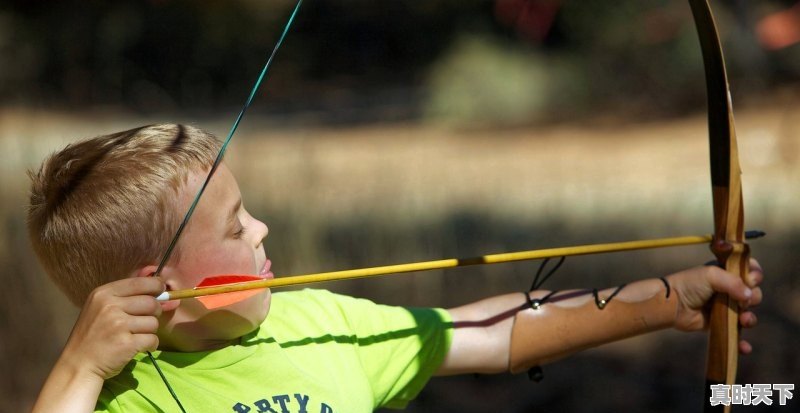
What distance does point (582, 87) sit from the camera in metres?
5.75

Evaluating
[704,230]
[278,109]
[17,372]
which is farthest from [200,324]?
[278,109]

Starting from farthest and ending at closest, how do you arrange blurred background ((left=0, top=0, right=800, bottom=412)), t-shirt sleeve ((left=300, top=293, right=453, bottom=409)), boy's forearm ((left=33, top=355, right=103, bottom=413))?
blurred background ((left=0, top=0, right=800, bottom=412)), t-shirt sleeve ((left=300, top=293, right=453, bottom=409)), boy's forearm ((left=33, top=355, right=103, bottom=413))

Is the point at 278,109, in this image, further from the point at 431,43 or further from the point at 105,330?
the point at 105,330

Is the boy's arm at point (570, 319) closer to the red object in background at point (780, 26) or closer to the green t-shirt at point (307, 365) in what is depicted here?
the green t-shirt at point (307, 365)

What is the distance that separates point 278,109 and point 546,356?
153 inches

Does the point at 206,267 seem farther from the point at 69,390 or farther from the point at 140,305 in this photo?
the point at 69,390

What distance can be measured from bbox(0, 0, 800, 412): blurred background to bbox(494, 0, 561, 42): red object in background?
12mm

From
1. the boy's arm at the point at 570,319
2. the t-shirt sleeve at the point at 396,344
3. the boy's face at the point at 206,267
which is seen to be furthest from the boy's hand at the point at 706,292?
the boy's face at the point at 206,267

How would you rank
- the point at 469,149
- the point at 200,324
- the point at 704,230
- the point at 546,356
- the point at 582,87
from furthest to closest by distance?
1. the point at 582,87
2. the point at 469,149
3. the point at 704,230
4. the point at 546,356
5. the point at 200,324

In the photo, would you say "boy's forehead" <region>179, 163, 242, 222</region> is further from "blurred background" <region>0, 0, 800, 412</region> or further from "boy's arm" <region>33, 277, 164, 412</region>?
"blurred background" <region>0, 0, 800, 412</region>

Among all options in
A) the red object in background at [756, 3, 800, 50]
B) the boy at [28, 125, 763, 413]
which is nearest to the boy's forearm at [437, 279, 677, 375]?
the boy at [28, 125, 763, 413]

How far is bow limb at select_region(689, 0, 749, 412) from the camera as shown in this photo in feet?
5.24

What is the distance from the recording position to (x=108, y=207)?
1287 mm

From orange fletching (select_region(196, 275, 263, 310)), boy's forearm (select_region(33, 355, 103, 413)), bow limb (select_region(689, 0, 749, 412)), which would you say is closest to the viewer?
boy's forearm (select_region(33, 355, 103, 413))
